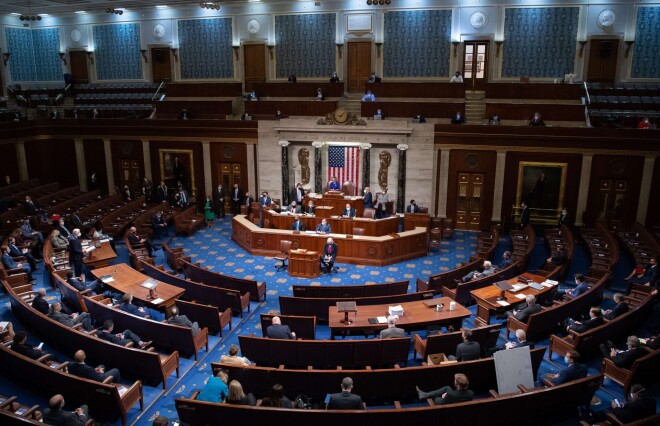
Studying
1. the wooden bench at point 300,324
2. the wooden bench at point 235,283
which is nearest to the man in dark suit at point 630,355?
the wooden bench at point 300,324

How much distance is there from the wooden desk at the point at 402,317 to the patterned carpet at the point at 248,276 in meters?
0.65

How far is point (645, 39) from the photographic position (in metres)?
19.6

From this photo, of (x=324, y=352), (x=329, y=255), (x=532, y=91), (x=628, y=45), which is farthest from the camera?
(x=628, y=45)

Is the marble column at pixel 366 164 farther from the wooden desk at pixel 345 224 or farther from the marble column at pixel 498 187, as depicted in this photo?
the marble column at pixel 498 187

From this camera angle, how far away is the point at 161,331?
29.5 ft

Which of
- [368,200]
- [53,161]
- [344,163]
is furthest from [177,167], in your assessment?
[368,200]

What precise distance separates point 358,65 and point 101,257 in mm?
13507

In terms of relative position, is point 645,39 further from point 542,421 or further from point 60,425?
point 60,425

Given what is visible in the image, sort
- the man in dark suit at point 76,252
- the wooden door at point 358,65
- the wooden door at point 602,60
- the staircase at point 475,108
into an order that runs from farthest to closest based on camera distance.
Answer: the wooden door at point 358,65, the wooden door at point 602,60, the staircase at point 475,108, the man in dark suit at point 76,252

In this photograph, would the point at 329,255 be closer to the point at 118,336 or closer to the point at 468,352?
the point at 118,336

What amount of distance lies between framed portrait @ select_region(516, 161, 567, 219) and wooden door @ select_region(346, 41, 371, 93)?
311 inches

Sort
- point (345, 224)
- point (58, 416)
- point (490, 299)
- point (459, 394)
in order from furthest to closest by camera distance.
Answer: point (345, 224) → point (490, 299) → point (459, 394) → point (58, 416)

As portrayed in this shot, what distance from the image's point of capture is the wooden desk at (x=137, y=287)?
1025cm

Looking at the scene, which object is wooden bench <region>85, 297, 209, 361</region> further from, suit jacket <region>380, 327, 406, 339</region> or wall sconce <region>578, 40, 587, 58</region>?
wall sconce <region>578, 40, 587, 58</region>
